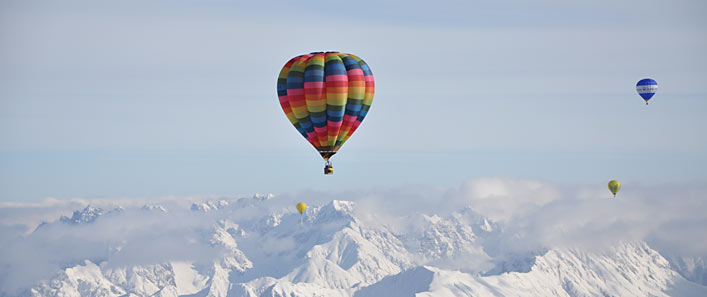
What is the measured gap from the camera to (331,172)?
125m

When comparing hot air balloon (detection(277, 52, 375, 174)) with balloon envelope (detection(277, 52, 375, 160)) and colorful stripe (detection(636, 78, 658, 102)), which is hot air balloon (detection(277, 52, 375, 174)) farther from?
colorful stripe (detection(636, 78, 658, 102))

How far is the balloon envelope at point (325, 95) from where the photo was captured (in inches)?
5022

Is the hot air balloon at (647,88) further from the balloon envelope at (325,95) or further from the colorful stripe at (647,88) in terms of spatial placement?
the balloon envelope at (325,95)

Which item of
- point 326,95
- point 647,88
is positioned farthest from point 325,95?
point 647,88

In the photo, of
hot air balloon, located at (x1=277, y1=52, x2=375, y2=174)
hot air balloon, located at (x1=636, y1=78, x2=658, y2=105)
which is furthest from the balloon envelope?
hot air balloon, located at (x1=636, y1=78, x2=658, y2=105)

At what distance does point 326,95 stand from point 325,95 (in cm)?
18

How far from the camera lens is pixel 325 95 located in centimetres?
12812

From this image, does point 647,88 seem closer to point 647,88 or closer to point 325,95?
point 647,88

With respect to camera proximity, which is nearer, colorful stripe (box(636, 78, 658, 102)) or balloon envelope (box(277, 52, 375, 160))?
balloon envelope (box(277, 52, 375, 160))

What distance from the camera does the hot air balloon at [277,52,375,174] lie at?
127500 millimetres

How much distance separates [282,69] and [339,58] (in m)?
8.05

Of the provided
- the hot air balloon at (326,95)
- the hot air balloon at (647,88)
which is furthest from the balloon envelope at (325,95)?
the hot air balloon at (647,88)

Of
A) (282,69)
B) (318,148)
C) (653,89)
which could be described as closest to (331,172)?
(318,148)

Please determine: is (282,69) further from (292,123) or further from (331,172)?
(331,172)
